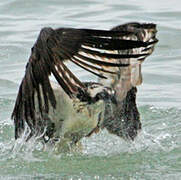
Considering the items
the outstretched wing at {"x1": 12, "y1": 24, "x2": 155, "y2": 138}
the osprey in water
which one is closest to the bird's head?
the osprey in water

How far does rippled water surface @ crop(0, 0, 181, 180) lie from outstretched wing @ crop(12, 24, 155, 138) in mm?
836

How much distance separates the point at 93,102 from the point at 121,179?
583 mm

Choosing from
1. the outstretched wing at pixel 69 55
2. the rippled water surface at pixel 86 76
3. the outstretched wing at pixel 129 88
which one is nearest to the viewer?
the outstretched wing at pixel 69 55

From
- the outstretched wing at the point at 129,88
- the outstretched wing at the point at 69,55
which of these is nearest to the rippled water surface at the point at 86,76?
the outstretched wing at the point at 129,88

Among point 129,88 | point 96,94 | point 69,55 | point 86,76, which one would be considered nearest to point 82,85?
point 69,55

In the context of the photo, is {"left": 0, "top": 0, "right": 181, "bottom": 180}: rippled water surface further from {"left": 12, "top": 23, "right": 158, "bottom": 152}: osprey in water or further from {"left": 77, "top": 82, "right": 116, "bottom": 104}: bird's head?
{"left": 77, "top": 82, "right": 116, "bottom": 104}: bird's head

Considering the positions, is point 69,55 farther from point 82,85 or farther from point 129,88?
point 129,88

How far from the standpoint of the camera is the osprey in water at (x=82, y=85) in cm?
469

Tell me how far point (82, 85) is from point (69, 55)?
0.98 feet

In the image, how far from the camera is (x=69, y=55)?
4.69m

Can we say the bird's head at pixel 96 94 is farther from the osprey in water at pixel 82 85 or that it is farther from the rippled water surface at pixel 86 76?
the rippled water surface at pixel 86 76

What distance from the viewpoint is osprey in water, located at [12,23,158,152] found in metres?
4.69

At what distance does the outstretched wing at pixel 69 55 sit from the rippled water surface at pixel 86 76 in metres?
0.84

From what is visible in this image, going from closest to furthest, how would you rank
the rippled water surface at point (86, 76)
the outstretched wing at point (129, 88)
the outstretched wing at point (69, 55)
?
the outstretched wing at point (69, 55), the outstretched wing at point (129, 88), the rippled water surface at point (86, 76)
